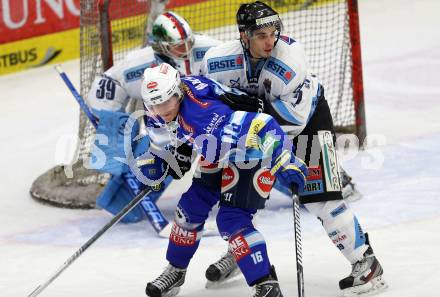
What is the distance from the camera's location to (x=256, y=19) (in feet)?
16.5

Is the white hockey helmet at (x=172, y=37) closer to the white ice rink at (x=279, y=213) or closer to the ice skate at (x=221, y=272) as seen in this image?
the white ice rink at (x=279, y=213)

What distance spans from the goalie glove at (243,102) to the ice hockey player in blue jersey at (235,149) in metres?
0.03

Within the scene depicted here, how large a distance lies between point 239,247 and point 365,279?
69 cm

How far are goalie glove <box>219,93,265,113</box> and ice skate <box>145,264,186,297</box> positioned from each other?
2.72 feet

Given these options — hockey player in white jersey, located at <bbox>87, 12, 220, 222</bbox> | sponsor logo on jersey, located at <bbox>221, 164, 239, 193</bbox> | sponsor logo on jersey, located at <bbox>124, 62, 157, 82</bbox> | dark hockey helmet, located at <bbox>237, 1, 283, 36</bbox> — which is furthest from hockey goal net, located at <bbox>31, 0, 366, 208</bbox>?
sponsor logo on jersey, located at <bbox>221, 164, 239, 193</bbox>

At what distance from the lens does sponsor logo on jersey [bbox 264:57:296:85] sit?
16.9 feet

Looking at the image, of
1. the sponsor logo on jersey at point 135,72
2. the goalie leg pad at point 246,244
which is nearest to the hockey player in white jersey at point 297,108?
the goalie leg pad at point 246,244

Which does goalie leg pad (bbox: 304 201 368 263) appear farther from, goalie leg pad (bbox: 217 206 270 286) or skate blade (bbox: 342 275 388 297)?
goalie leg pad (bbox: 217 206 270 286)

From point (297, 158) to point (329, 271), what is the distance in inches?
30.5

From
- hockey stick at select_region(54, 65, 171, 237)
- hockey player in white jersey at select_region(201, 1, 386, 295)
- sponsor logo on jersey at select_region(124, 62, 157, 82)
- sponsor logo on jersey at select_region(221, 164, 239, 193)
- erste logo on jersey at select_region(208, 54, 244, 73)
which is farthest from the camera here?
sponsor logo on jersey at select_region(124, 62, 157, 82)

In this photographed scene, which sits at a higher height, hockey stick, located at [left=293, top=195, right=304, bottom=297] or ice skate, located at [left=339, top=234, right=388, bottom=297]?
hockey stick, located at [left=293, top=195, right=304, bottom=297]

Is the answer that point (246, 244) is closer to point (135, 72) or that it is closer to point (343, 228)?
point (343, 228)

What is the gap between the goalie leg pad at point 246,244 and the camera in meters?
4.62

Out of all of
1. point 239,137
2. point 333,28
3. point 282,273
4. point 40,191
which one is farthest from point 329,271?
point 333,28
